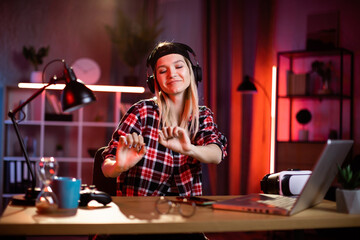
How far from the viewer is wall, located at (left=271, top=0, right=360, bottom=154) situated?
4.82 m

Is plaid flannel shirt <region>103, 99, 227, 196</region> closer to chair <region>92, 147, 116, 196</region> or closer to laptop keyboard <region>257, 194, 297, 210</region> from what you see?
chair <region>92, 147, 116, 196</region>

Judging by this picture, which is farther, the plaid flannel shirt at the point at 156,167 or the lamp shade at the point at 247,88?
the lamp shade at the point at 247,88

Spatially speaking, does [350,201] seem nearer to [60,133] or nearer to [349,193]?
[349,193]

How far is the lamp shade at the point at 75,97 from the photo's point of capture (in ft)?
4.73

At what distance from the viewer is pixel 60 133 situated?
5.31 metres

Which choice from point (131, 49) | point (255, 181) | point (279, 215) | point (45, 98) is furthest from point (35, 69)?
point (279, 215)

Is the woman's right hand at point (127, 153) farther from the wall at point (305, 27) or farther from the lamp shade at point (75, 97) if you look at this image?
the wall at point (305, 27)

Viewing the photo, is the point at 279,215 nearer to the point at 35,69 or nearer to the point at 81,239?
the point at 81,239

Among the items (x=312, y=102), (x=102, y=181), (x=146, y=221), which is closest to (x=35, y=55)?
(x=312, y=102)

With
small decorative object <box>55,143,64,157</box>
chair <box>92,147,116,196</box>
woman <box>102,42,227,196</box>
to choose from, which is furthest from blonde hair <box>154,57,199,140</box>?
small decorative object <box>55,143,64,157</box>

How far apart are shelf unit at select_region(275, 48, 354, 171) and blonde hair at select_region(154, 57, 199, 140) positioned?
294cm

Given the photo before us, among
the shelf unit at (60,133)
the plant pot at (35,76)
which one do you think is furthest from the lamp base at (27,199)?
the plant pot at (35,76)

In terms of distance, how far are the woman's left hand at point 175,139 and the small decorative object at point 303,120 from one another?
349cm

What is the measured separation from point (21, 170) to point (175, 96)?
10.8 feet
